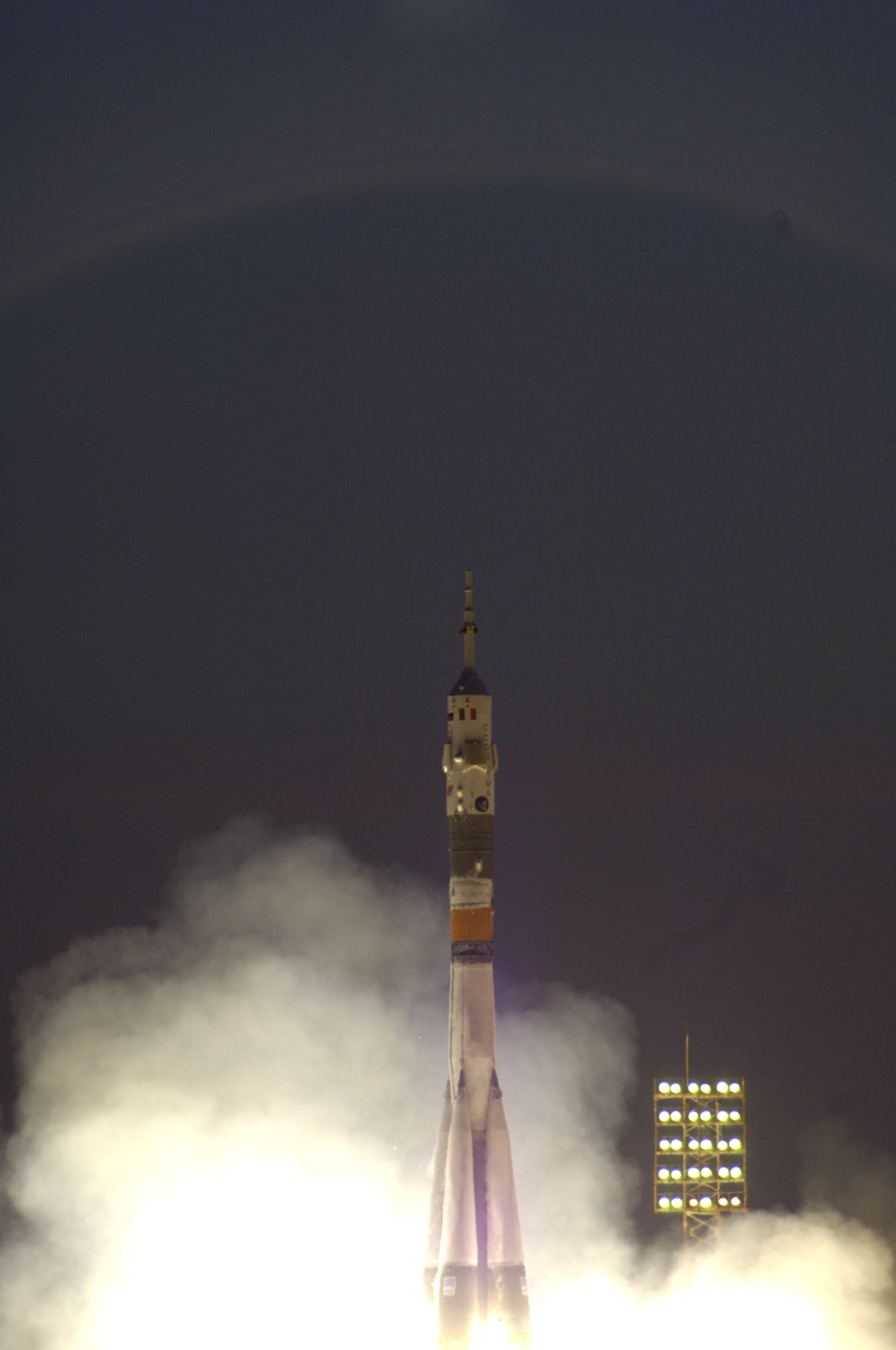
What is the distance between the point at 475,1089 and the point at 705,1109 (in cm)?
896

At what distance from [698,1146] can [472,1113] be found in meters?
8.96

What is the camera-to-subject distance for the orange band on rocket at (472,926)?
5188cm

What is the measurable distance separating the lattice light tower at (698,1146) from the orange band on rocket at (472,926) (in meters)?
8.41

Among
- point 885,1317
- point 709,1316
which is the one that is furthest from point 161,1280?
point 885,1317

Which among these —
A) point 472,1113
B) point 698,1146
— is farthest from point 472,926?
point 698,1146

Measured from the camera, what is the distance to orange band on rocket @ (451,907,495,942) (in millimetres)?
51875

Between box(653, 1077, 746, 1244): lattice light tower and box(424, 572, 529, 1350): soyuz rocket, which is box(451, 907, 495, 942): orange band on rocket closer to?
box(424, 572, 529, 1350): soyuz rocket

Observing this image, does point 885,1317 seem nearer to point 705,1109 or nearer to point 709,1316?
point 709,1316

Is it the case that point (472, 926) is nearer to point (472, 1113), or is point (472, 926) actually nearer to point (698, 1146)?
point (472, 1113)

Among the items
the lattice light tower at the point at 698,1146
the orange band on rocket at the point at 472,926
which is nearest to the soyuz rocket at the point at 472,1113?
the orange band on rocket at the point at 472,926

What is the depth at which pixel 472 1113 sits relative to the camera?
51.3m

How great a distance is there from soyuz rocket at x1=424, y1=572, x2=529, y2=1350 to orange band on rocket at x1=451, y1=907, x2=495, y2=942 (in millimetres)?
25

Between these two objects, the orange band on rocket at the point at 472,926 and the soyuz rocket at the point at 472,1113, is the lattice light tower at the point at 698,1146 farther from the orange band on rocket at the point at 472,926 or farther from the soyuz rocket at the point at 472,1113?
the orange band on rocket at the point at 472,926

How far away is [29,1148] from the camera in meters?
62.3
